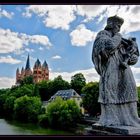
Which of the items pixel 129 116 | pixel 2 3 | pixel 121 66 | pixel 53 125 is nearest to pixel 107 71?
pixel 121 66

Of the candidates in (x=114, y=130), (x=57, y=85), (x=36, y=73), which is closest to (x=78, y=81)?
(x=57, y=85)

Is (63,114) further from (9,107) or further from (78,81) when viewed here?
(78,81)

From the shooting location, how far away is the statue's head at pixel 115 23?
11.8 ft

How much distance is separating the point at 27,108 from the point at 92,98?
8.37 metres

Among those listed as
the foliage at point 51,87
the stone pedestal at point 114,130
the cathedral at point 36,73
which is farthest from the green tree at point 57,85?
the stone pedestal at point 114,130

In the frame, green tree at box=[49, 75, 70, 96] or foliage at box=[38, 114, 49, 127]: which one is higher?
green tree at box=[49, 75, 70, 96]

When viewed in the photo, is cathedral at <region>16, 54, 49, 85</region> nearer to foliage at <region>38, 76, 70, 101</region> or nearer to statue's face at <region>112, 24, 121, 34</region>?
foliage at <region>38, 76, 70, 101</region>

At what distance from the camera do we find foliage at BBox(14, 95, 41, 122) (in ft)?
84.1

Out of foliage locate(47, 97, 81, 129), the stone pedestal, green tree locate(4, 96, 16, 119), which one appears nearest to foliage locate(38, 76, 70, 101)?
green tree locate(4, 96, 16, 119)

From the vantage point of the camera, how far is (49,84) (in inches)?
1358

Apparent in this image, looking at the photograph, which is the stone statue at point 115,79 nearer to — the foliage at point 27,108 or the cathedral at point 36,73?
the foliage at point 27,108

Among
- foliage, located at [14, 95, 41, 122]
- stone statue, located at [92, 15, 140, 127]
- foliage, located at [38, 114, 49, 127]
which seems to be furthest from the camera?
foliage, located at [14, 95, 41, 122]
